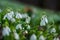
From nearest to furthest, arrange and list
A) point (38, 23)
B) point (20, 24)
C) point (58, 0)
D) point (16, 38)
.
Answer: point (16, 38)
point (20, 24)
point (38, 23)
point (58, 0)

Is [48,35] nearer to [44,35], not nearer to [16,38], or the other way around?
[44,35]

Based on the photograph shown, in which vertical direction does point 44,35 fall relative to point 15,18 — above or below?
below

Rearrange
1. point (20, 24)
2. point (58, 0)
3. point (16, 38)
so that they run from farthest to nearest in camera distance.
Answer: point (58, 0) < point (20, 24) < point (16, 38)

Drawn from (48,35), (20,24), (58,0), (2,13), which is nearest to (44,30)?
(48,35)

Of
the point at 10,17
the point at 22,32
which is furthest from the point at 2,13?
the point at 22,32

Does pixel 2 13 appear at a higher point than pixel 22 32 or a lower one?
higher

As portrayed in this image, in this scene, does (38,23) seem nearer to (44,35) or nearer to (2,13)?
(44,35)

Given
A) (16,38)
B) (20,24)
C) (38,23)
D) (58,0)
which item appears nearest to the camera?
(16,38)

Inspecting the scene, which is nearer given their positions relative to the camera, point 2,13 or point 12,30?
point 12,30

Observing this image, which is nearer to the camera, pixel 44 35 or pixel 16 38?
pixel 16 38
